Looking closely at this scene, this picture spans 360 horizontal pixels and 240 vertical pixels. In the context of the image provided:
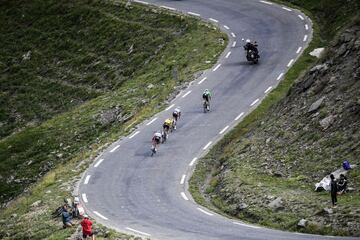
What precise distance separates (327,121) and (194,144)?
11014 mm

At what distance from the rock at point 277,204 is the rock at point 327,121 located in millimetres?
6149

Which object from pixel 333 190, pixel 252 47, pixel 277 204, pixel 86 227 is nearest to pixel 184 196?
pixel 277 204

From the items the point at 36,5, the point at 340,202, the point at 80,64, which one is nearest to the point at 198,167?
the point at 340,202

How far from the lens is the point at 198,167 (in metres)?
41.8

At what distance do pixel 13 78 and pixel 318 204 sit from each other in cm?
4612

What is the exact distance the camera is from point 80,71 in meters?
67.1

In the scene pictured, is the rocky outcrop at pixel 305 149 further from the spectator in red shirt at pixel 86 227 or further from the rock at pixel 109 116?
the rock at pixel 109 116

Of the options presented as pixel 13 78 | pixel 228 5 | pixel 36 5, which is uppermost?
pixel 228 5

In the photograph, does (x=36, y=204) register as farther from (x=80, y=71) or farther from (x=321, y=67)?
(x=80, y=71)

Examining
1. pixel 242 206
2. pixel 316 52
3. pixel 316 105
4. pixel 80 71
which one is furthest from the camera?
pixel 80 71

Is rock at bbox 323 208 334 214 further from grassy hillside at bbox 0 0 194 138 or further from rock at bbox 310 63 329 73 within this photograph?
grassy hillside at bbox 0 0 194 138

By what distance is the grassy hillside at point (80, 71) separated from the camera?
51844 mm

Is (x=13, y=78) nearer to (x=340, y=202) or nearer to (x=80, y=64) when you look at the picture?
(x=80, y=64)

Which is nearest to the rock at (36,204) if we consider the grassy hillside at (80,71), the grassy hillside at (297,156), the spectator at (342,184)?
the grassy hillside at (297,156)
